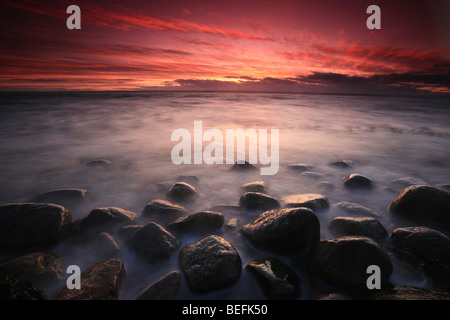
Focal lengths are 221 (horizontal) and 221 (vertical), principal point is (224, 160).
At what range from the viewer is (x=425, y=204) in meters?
2.53

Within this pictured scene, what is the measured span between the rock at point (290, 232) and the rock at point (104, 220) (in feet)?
5.00

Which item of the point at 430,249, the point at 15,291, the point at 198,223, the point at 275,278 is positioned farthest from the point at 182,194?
the point at 430,249

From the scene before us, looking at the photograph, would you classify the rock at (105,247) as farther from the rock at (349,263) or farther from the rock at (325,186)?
the rock at (325,186)

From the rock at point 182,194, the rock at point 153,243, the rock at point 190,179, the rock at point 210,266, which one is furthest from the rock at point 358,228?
the rock at point 190,179

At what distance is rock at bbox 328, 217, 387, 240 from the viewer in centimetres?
219

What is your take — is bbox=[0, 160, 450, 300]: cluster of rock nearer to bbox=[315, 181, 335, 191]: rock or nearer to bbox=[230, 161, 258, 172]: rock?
bbox=[315, 181, 335, 191]: rock

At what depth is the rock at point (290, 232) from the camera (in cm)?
196

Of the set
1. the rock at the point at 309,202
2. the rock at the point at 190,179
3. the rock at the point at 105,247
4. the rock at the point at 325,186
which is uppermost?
the rock at the point at 190,179

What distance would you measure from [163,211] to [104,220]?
2.07ft

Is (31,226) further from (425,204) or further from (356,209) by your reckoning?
(425,204)

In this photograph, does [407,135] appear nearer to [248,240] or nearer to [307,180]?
[307,180]

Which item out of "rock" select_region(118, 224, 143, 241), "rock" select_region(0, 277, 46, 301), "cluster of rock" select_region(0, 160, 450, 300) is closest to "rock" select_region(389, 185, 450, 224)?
"cluster of rock" select_region(0, 160, 450, 300)
